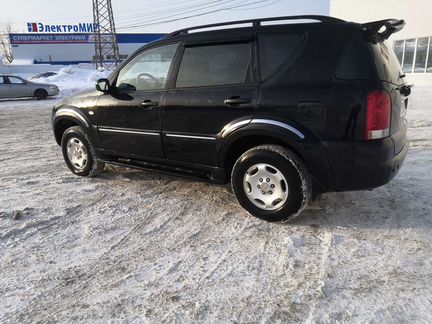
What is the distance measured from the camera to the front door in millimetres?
4551

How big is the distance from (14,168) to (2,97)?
1424cm

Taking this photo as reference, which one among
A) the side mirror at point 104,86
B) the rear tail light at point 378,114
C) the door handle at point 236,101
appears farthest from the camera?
the side mirror at point 104,86

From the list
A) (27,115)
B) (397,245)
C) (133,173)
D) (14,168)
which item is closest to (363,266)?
(397,245)

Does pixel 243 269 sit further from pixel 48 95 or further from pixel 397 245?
pixel 48 95

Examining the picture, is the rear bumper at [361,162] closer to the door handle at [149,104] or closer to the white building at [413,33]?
the door handle at [149,104]

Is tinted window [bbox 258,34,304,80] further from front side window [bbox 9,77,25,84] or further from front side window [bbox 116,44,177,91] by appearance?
front side window [bbox 9,77,25,84]

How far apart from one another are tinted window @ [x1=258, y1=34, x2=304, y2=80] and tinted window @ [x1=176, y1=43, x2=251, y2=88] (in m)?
0.16

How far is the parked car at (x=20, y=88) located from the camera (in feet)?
60.3

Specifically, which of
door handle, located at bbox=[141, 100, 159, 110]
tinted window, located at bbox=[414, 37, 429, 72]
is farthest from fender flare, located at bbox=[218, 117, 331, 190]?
tinted window, located at bbox=[414, 37, 429, 72]

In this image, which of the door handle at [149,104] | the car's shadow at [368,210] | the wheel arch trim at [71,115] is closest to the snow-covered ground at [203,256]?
the car's shadow at [368,210]

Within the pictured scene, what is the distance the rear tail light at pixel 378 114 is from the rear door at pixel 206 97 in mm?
1046

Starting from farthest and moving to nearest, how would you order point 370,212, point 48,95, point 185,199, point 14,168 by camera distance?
point 48,95
point 14,168
point 185,199
point 370,212

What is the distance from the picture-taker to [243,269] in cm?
313

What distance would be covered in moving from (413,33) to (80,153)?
1895cm
